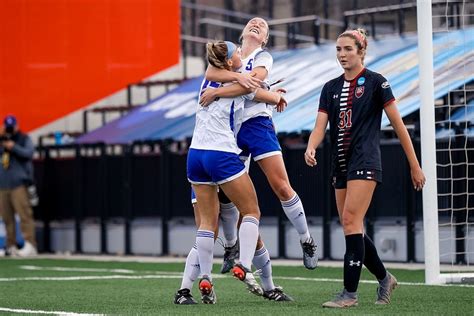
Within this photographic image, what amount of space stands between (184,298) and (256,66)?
5.98 feet

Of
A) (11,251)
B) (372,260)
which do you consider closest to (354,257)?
(372,260)

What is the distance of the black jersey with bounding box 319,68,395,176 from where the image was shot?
9641 millimetres

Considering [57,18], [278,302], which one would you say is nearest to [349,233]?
[278,302]

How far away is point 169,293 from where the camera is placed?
39.2 feet

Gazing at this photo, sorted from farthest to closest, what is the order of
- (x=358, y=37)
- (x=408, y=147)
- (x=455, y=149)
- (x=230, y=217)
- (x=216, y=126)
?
1. (x=455, y=149)
2. (x=230, y=217)
3. (x=216, y=126)
4. (x=358, y=37)
5. (x=408, y=147)

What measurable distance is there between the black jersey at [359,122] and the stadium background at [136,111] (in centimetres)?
537

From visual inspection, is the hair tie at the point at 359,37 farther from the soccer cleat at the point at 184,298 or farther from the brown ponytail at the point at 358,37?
the soccer cleat at the point at 184,298

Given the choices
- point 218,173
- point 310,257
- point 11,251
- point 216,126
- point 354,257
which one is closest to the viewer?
point 354,257

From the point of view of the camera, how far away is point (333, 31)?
22984 mm

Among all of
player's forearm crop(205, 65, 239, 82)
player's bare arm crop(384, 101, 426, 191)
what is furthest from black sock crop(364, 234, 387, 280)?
player's forearm crop(205, 65, 239, 82)

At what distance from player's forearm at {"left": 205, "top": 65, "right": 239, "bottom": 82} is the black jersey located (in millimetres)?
793

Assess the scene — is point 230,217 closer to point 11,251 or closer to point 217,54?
point 217,54

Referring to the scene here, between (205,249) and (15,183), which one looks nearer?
(205,249)

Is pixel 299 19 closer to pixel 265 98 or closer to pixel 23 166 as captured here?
pixel 23 166
